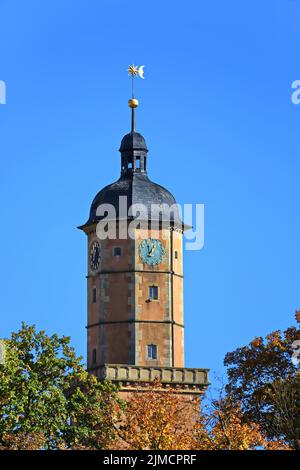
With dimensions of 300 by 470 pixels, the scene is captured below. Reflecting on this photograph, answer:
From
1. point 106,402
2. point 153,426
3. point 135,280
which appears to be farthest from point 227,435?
point 135,280

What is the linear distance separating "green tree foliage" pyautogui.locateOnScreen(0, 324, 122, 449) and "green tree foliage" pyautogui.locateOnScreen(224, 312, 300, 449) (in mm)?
7093

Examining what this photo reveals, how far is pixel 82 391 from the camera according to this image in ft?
360

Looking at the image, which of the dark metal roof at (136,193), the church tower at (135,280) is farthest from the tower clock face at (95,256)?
the dark metal roof at (136,193)

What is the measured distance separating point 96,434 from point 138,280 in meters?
36.8

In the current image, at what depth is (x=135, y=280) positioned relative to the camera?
139000 mm

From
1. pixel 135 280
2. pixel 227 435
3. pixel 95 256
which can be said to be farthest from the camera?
pixel 95 256

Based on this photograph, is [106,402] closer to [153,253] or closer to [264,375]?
[264,375]

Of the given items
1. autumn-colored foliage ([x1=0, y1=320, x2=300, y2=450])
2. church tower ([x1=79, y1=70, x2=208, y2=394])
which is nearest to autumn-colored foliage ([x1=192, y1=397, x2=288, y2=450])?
autumn-colored foliage ([x1=0, y1=320, x2=300, y2=450])

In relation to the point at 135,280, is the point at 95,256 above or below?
above

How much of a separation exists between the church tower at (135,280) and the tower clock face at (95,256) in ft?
0.04

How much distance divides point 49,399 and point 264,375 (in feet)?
41.8

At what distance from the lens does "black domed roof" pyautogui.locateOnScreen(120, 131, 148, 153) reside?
5615 inches
